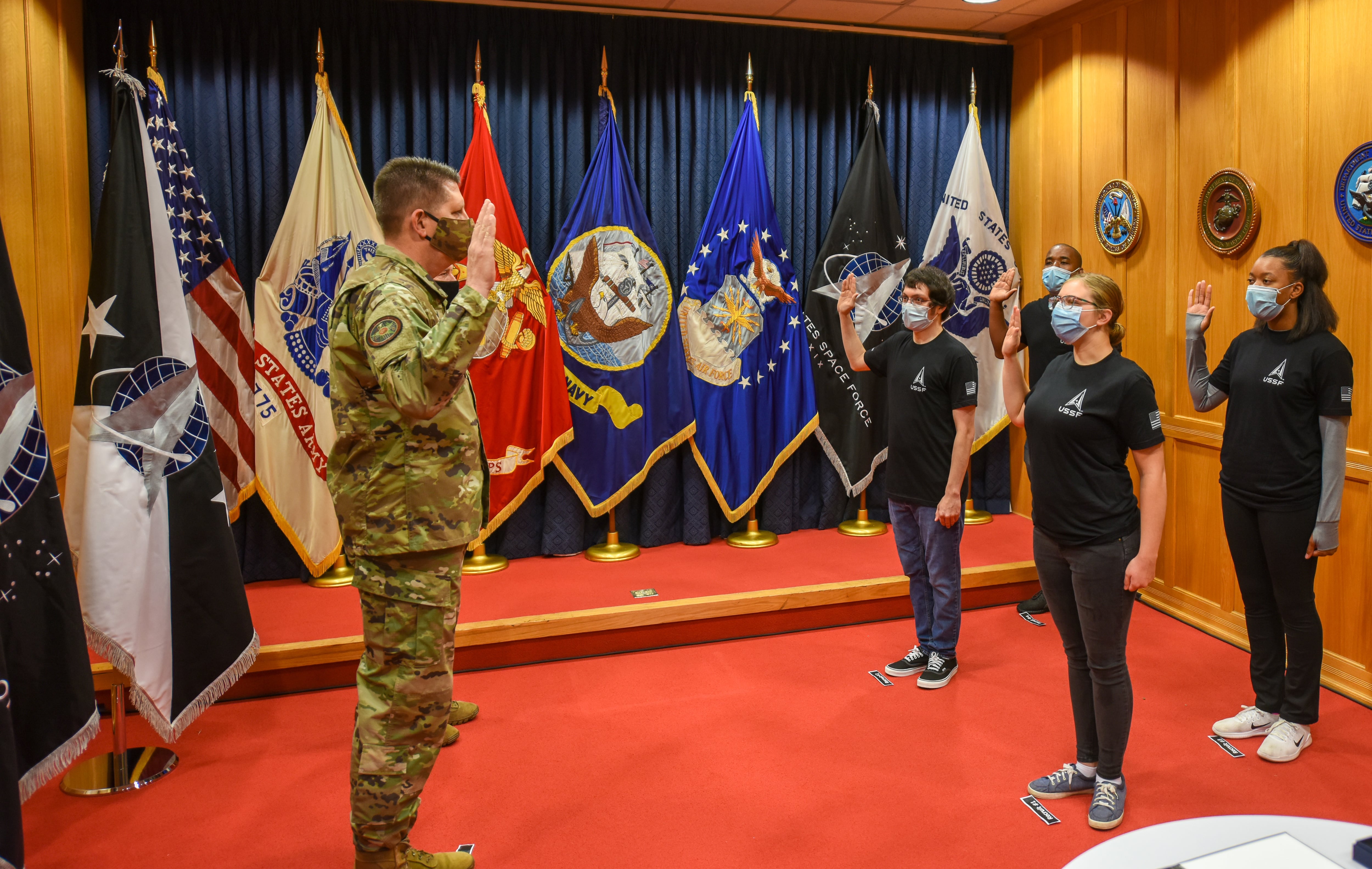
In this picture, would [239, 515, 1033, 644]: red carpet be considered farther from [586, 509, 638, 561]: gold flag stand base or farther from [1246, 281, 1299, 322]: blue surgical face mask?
[1246, 281, 1299, 322]: blue surgical face mask

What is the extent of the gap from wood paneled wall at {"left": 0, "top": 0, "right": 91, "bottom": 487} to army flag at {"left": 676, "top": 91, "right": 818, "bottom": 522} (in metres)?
2.49

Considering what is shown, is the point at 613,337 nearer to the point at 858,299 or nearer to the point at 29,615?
the point at 858,299

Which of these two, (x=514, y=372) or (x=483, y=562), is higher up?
(x=514, y=372)

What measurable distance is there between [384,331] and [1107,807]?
209 cm

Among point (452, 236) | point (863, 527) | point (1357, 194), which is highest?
point (1357, 194)

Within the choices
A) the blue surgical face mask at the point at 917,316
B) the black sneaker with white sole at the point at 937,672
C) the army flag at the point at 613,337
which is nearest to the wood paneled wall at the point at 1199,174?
the black sneaker with white sole at the point at 937,672

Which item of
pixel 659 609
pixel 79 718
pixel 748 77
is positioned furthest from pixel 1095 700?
pixel 748 77

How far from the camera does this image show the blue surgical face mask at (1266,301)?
2.69 meters

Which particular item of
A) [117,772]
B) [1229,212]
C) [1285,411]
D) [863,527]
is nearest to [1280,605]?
[1285,411]

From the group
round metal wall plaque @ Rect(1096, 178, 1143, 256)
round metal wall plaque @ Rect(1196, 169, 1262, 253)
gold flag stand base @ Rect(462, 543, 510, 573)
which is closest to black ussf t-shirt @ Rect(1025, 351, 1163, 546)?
round metal wall plaque @ Rect(1196, 169, 1262, 253)

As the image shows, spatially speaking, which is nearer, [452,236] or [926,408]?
[452,236]

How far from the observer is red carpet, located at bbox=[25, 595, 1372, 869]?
2334mm

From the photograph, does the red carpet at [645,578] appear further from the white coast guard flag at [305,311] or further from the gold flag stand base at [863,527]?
the white coast guard flag at [305,311]

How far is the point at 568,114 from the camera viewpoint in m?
4.43
